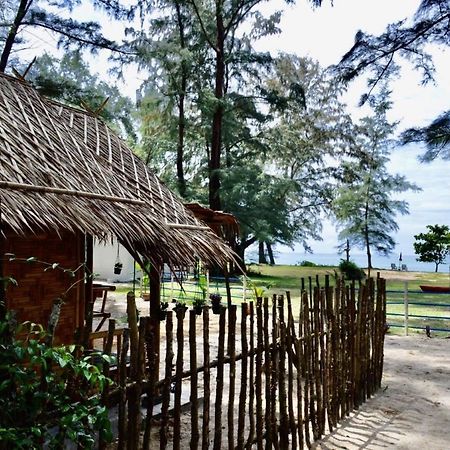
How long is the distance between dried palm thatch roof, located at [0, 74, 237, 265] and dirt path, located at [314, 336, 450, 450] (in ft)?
6.57

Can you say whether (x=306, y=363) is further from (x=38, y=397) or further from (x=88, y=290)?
(x=38, y=397)

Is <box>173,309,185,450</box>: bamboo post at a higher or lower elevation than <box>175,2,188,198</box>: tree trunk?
lower

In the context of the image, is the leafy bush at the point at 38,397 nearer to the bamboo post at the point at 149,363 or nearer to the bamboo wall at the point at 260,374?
the bamboo wall at the point at 260,374

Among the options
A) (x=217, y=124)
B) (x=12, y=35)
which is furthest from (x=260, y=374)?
(x=217, y=124)

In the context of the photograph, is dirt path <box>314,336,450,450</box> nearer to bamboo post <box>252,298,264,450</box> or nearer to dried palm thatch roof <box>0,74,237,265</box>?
bamboo post <box>252,298,264,450</box>

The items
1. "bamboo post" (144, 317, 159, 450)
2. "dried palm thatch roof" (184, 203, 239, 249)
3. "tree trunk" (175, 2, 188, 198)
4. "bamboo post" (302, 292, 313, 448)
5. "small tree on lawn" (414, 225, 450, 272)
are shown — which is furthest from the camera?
"small tree on lawn" (414, 225, 450, 272)

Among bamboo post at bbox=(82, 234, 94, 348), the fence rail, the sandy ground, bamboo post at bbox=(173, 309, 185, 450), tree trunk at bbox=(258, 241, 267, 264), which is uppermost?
tree trunk at bbox=(258, 241, 267, 264)

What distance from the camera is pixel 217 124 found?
739 inches

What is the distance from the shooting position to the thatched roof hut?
3.39 metres

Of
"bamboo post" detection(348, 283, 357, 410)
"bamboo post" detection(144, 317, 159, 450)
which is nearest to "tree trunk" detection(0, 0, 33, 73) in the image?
"bamboo post" detection(348, 283, 357, 410)

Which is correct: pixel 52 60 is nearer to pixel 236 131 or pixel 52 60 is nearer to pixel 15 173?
pixel 236 131

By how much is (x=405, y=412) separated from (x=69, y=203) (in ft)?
13.0

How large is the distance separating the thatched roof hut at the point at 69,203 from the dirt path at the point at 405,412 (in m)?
2.02

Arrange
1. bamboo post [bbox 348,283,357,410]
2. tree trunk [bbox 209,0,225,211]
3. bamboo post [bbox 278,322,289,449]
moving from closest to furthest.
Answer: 1. bamboo post [bbox 278,322,289,449]
2. bamboo post [bbox 348,283,357,410]
3. tree trunk [bbox 209,0,225,211]
